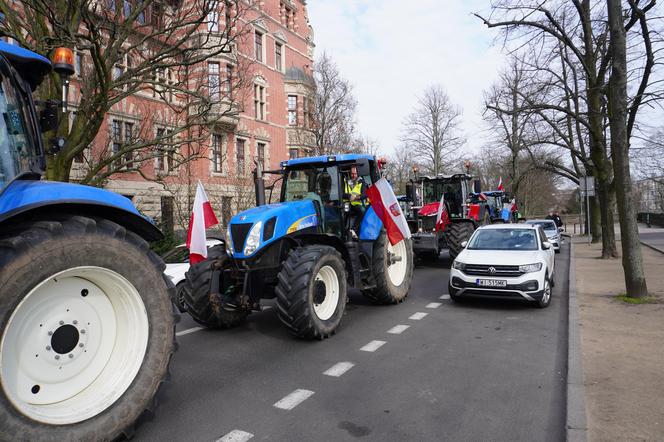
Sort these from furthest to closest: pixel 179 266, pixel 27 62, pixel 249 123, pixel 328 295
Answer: pixel 249 123 < pixel 179 266 < pixel 328 295 < pixel 27 62

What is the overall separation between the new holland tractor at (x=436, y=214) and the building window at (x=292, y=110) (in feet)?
62.6

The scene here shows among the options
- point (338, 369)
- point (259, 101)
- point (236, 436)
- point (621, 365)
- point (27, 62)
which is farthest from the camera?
point (259, 101)

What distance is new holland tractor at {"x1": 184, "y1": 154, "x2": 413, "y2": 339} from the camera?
19.6ft

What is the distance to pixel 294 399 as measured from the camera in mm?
4410

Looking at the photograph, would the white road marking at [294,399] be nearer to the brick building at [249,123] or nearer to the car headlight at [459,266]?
the car headlight at [459,266]

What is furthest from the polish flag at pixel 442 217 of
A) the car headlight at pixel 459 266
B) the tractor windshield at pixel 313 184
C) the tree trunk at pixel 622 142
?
the tractor windshield at pixel 313 184

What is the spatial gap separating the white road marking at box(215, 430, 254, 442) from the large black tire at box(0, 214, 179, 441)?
0.61 meters

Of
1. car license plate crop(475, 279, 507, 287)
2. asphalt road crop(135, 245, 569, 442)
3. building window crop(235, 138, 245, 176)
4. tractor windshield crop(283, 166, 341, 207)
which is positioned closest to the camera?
asphalt road crop(135, 245, 569, 442)

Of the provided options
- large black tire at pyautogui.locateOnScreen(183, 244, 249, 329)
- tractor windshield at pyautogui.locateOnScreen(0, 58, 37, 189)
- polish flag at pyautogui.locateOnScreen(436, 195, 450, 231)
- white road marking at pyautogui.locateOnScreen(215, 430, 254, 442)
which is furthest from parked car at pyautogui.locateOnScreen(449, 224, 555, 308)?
tractor windshield at pyautogui.locateOnScreen(0, 58, 37, 189)

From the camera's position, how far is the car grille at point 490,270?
8.27 m

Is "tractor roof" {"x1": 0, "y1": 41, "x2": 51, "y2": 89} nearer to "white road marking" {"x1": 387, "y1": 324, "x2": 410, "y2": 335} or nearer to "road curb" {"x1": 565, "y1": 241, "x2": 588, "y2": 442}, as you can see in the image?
"road curb" {"x1": 565, "y1": 241, "x2": 588, "y2": 442}

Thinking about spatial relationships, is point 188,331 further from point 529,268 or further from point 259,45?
point 259,45

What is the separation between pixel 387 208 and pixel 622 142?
197 inches

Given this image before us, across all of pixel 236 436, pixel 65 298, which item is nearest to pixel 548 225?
pixel 236 436
